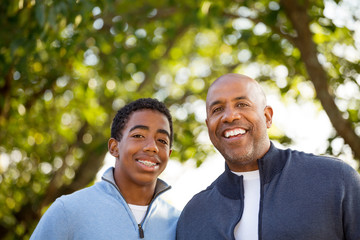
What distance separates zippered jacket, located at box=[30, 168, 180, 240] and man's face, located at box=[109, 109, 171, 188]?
0.13 m

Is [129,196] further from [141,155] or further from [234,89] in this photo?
[234,89]

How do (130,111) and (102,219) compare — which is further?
(130,111)

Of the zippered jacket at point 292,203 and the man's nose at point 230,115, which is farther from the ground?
the man's nose at point 230,115

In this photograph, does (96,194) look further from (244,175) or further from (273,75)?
(273,75)

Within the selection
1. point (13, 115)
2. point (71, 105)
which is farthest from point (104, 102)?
point (13, 115)

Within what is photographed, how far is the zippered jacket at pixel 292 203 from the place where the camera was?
8.92 ft

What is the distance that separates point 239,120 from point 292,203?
2.22 ft

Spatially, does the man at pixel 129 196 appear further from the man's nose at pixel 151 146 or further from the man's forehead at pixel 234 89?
the man's forehead at pixel 234 89

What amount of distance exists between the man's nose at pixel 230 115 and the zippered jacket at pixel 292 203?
0.32 metres

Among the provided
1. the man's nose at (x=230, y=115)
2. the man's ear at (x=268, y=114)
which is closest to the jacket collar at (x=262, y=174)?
the man's ear at (x=268, y=114)

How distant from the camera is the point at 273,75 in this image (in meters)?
7.88

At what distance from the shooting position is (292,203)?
2.85 m

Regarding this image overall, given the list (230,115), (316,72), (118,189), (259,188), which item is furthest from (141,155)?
(316,72)

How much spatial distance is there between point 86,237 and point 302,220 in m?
1.35
